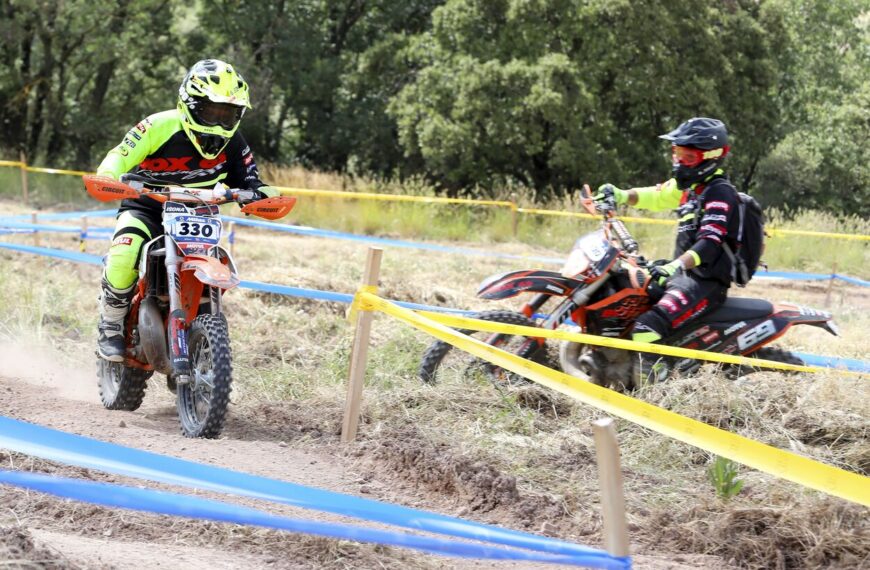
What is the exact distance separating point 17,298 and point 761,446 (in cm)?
738

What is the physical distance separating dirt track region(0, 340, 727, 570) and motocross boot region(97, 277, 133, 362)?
0.36 metres

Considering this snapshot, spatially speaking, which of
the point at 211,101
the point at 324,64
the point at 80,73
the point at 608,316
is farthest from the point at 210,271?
the point at 80,73

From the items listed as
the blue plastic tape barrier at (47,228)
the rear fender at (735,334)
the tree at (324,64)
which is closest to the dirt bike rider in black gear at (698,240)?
the rear fender at (735,334)

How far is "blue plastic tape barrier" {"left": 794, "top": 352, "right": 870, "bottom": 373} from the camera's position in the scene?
674 centimetres

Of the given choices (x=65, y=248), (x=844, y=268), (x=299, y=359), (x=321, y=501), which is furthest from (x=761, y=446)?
(x=844, y=268)

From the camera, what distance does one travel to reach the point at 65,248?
13656 mm

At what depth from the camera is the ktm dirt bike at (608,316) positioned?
6672mm

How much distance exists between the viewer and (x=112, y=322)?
6.11 metres

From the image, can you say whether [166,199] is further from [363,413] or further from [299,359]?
[299,359]

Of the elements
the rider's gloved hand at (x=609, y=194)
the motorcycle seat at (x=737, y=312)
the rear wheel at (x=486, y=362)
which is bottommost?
the rear wheel at (x=486, y=362)

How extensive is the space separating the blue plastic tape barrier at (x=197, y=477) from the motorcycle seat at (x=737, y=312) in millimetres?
4122

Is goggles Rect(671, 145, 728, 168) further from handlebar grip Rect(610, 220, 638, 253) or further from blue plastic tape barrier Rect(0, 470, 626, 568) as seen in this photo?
blue plastic tape barrier Rect(0, 470, 626, 568)

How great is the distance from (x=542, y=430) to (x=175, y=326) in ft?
6.86

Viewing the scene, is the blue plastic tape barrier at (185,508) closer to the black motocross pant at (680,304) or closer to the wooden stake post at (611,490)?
the wooden stake post at (611,490)
